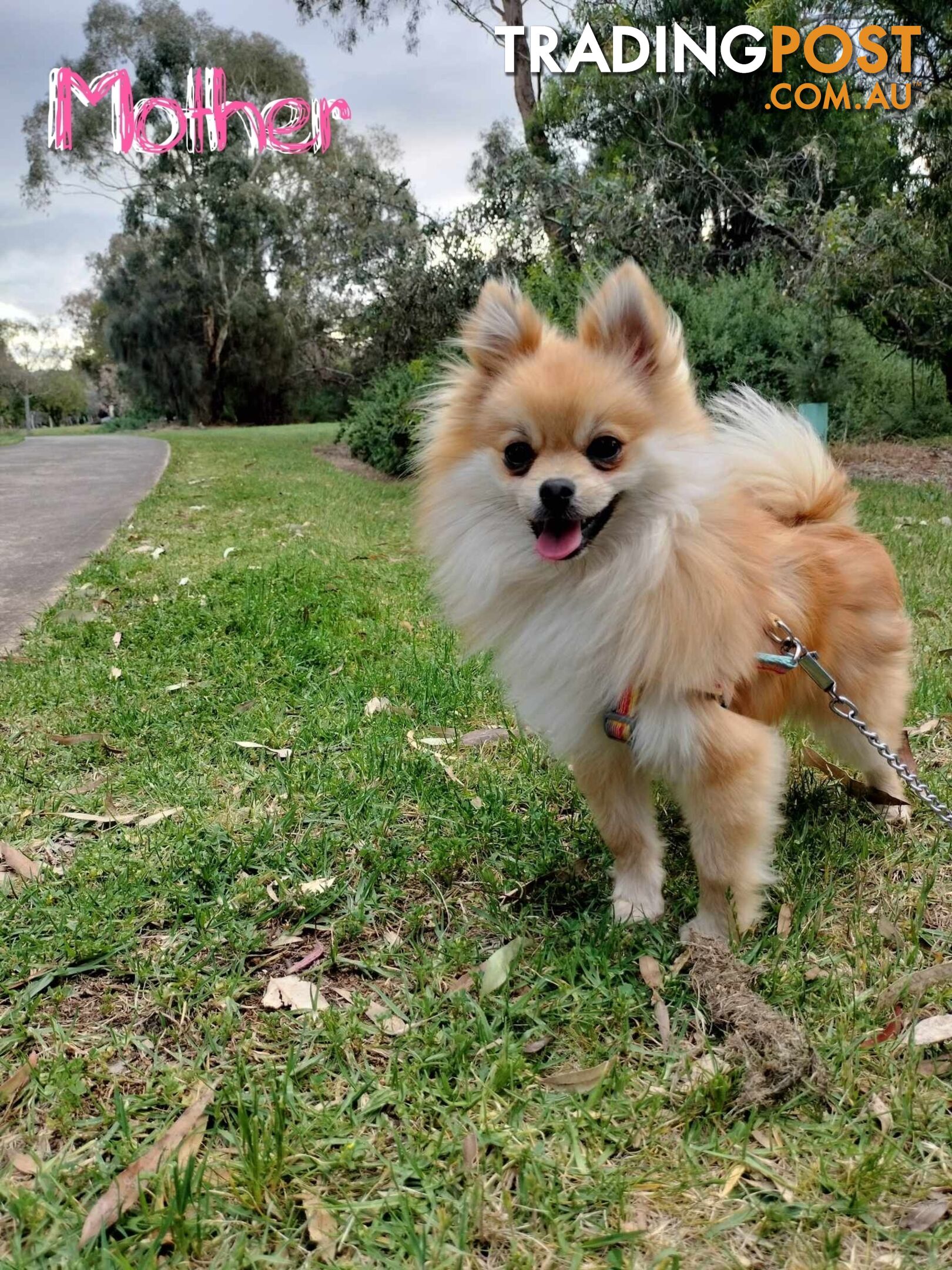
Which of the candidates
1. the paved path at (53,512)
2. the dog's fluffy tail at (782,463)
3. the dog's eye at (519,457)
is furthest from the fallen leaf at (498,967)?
the paved path at (53,512)

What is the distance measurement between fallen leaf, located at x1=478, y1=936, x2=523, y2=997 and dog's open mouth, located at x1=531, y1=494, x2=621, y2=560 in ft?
3.27

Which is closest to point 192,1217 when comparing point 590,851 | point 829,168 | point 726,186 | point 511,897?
point 511,897

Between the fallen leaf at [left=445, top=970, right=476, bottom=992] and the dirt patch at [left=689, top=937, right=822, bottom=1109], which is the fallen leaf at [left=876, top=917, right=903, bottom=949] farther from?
the fallen leaf at [left=445, top=970, right=476, bottom=992]

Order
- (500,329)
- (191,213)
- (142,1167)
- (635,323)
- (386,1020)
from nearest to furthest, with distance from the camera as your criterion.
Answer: (142,1167) → (386,1020) → (635,323) → (500,329) → (191,213)

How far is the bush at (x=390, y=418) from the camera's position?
12.5 meters

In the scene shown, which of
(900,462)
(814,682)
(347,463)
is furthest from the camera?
(347,463)

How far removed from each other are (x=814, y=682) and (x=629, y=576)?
0.78 metres

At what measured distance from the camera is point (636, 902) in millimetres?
2408

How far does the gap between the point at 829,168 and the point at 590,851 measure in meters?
13.8

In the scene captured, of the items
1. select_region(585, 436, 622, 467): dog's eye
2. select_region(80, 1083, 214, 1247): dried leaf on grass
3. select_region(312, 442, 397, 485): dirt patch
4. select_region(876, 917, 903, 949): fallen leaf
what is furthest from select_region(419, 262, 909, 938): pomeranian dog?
select_region(312, 442, 397, 485): dirt patch

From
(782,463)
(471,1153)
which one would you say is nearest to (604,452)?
(782,463)

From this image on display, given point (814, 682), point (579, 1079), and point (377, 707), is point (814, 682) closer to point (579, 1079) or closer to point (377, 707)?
point (579, 1079)

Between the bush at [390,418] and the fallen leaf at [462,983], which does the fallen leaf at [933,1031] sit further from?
the bush at [390,418]

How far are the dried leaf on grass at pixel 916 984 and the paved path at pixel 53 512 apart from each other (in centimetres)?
439
